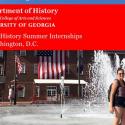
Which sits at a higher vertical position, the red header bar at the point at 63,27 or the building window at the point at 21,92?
the red header bar at the point at 63,27

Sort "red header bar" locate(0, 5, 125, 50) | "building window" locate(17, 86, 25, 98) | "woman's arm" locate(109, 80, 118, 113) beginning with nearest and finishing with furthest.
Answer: "woman's arm" locate(109, 80, 118, 113)
"red header bar" locate(0, 5, 125, 50)
"building window" locate(17, 86, 25, 98)

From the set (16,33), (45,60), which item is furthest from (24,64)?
(16,33)

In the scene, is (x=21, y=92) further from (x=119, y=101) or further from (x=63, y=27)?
(x=119, y=101)

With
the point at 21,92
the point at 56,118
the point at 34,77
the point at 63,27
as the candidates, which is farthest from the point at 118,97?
the point at 34,77

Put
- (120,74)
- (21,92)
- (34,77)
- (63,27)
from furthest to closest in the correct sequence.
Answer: (34,77) < (21,92) < (63,27) < (120,74)

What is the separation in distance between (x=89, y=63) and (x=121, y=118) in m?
56.9

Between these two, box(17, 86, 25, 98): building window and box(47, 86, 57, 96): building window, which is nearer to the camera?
box(47, 86, 57, 96): building window

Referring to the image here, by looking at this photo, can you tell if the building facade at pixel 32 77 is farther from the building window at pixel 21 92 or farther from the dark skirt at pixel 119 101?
the dark skirt at pixel 119 101

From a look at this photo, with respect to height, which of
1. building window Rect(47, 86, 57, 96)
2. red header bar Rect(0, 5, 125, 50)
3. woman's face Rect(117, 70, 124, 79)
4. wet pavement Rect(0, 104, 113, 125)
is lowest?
wet pavement Rect(0, 104, 113, 125)

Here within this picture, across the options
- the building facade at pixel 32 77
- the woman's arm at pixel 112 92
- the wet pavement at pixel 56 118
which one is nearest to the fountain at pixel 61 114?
the wet pavement at pixel 56 118

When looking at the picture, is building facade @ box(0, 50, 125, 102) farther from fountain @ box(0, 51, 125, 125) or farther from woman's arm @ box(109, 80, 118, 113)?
woman's arm @ box(109, 80, 118, 113)

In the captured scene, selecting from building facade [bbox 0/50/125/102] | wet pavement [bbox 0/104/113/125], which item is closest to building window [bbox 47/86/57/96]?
building facade [bbox 0/50/125/102]

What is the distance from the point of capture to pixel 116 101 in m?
10.3

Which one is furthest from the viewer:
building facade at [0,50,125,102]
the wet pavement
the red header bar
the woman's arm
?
building facade at [0,50,125,102]
